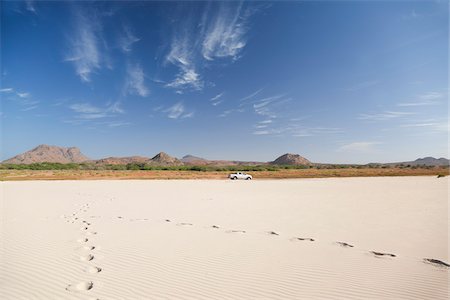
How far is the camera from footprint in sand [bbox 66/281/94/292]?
4281 millimetres

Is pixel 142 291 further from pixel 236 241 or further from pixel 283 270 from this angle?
pixel 236 241

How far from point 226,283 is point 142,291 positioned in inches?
52.0

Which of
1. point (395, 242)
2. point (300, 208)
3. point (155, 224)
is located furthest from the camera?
point (300, 208)

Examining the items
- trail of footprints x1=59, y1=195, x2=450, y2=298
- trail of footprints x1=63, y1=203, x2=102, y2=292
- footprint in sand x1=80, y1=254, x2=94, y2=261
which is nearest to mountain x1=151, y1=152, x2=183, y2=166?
trail of footprints x1=63, y1=203, x2=102, y2=292

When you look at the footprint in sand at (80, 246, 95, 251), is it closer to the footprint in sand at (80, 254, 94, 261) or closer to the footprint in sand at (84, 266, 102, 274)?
the footprint in sand at (80, 254, 94, 261)

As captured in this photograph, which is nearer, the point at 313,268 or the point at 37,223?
the point at 313,268

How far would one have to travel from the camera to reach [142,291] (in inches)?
168

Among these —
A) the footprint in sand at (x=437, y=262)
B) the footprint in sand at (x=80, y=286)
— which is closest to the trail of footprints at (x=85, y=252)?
the footprint in sand at (x=80, y=286)

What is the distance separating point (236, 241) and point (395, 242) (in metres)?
3.98

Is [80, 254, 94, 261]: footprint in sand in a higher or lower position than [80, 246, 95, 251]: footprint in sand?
higher

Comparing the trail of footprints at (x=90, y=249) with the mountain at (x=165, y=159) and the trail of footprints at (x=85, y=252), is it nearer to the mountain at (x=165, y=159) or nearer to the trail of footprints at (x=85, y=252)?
the trail of footprints at (x=85, y=252)

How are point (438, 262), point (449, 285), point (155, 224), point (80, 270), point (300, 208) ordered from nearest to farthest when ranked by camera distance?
point (449, 285) → point (80, 270) → point (438, 262) → point (155, 224) → point (300, 208)

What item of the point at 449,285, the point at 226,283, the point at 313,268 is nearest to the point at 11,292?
the point at 226,283

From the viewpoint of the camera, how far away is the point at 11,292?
168 inches
